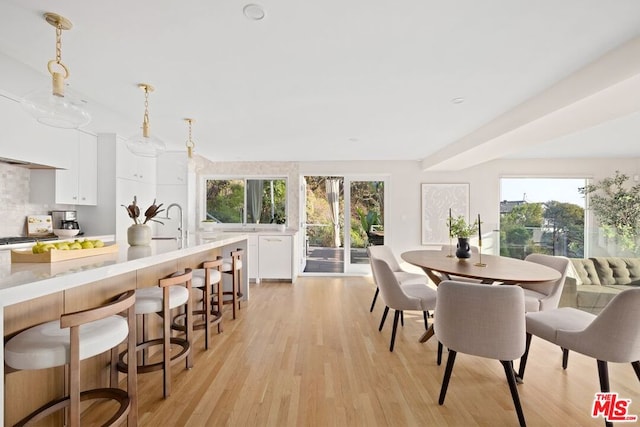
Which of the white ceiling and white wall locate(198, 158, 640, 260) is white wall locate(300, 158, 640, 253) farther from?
the white ceiling

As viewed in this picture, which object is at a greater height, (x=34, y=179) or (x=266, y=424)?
(x=34, y=179)

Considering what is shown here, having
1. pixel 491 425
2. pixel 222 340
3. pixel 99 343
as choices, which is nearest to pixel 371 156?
pixel 222 340

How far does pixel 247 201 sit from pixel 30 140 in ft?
10.7

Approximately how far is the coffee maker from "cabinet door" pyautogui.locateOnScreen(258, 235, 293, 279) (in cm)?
266

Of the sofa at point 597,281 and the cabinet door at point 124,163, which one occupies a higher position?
the cabinet door at point 124,163

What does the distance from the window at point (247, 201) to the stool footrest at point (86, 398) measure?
4393 millimetres

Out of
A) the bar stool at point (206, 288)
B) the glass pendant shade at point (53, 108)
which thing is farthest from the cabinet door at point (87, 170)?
the glass pendant shade at point (53, 108)

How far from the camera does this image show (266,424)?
66.0 inches

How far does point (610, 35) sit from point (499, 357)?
2.03 m

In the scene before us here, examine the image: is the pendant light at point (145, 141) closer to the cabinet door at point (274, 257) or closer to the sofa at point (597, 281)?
the cabinet door at point (274, 257)

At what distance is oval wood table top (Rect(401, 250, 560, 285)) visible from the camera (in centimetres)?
207

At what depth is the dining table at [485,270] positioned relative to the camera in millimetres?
2068

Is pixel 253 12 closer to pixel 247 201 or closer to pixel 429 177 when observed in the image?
pixel 247 201

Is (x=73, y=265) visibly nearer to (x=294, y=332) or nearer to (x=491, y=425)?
(x=294, y=332)
